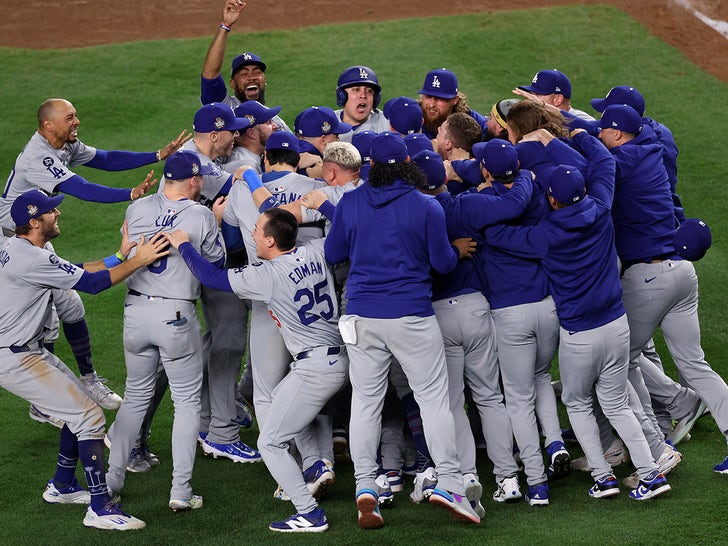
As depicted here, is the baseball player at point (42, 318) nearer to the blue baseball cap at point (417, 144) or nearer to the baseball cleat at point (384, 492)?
the baseball cleat at point (384, 492)

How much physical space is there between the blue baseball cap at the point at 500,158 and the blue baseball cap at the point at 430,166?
0.79ft

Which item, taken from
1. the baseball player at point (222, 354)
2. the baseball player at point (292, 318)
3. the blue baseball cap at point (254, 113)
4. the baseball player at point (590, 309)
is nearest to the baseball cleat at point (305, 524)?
the baseball player at point (292, 318)

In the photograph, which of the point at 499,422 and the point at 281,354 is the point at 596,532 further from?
the point at 281,354

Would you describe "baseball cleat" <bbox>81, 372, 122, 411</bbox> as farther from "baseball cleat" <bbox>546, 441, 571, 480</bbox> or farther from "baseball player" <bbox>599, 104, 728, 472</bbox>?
"baseball player" <bbox>599, 104, 728, 472</bbox>

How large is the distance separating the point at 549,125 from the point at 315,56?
28.5ft

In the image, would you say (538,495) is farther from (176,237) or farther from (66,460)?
(66,460)

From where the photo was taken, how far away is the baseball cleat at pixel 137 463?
634 centimetres

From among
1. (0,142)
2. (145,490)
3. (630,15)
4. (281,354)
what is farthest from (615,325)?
(630,15)

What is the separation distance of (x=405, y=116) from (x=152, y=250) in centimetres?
184

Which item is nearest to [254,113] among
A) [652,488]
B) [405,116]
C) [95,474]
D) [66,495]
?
[405,116]

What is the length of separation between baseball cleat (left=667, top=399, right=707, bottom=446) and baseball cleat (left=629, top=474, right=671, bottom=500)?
3.00ft

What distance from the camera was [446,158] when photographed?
6172 millimetres

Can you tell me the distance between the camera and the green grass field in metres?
5.26

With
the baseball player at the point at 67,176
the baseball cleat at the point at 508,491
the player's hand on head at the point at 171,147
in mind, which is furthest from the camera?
the player's hand on head at the point at 171,147
